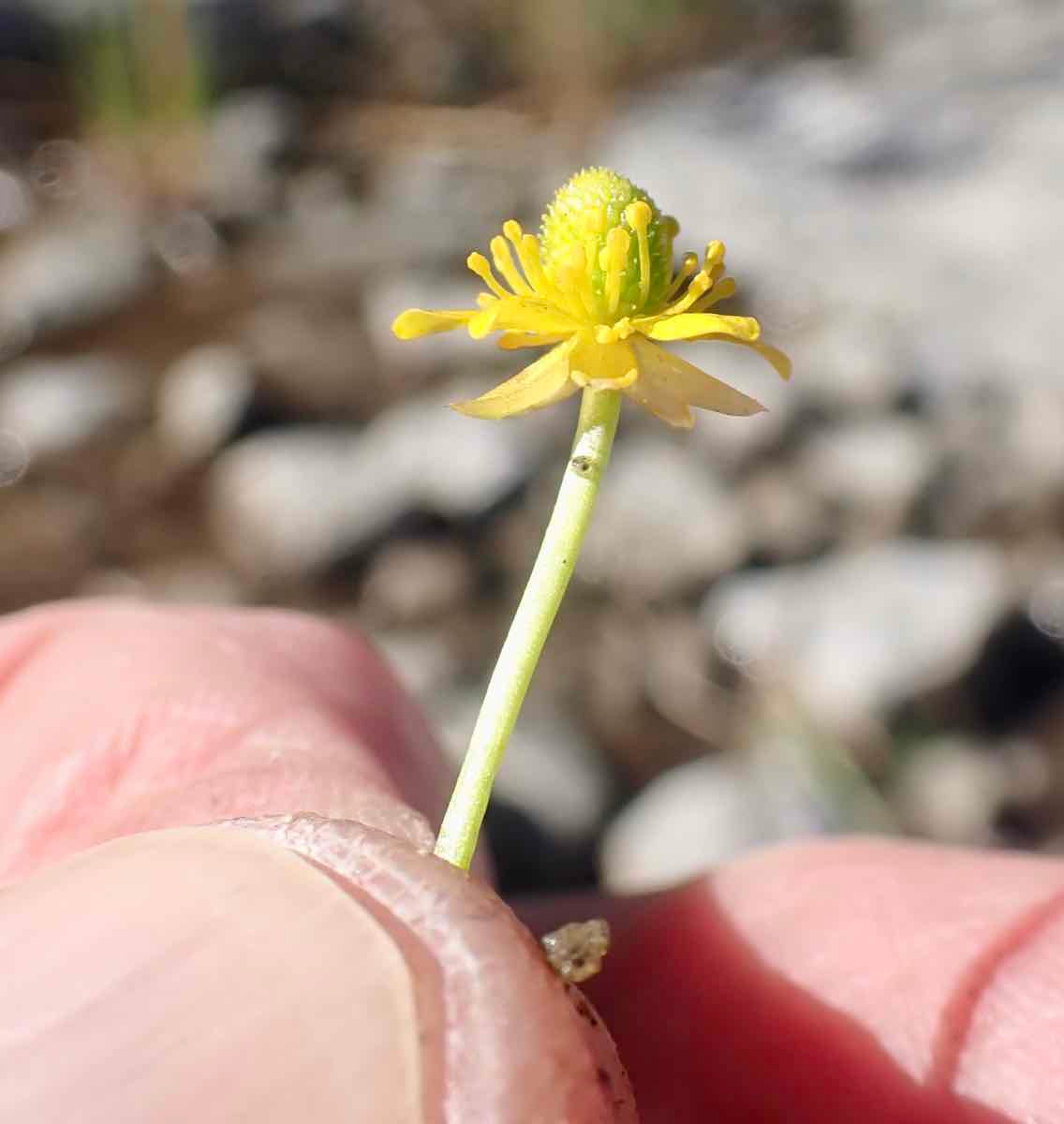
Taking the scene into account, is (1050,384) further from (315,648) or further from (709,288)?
(709,288)

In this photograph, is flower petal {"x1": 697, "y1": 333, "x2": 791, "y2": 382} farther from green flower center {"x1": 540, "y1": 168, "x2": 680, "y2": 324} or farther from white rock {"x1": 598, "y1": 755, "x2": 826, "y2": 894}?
white rock {"x1": 598, "y1": 755, "x2": 826, "y2": 894}

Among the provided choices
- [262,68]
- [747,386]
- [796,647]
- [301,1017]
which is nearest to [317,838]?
[301,1017]

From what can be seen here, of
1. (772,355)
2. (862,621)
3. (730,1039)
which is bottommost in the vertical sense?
(862,621)

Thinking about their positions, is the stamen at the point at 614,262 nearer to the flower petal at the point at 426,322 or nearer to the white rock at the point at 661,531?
the flower petal at the point at 426,322

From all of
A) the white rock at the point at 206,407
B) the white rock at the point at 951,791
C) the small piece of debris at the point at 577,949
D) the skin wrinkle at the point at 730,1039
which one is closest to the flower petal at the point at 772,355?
the small piece of debris at the point at 577,949

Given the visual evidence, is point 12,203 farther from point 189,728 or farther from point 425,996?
point 425,996

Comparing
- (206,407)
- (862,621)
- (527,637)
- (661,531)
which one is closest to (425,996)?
(527,637)
